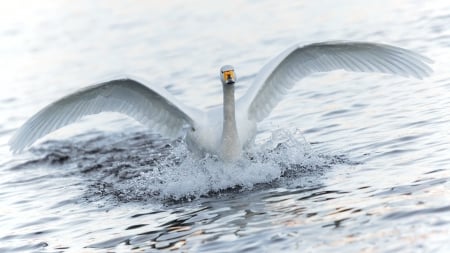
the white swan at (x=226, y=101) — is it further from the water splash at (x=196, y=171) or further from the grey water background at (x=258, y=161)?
the grey water background at (x=258, y=161)

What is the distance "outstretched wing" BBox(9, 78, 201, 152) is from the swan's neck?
53 centimetres

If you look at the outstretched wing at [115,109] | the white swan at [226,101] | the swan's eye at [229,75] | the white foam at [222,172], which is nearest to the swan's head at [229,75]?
the swan's eye at [229,75]

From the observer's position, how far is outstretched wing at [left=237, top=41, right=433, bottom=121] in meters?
11.9

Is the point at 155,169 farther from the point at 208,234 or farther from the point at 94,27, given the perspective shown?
the point at 94,27

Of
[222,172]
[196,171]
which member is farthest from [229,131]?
[196,171]

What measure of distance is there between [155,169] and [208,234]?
3551 millimetres

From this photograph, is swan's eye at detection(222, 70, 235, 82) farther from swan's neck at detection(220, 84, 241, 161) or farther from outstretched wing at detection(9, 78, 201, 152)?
outstretched wing at detection(9, 78, 201, 152)

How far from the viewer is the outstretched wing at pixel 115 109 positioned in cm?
1189

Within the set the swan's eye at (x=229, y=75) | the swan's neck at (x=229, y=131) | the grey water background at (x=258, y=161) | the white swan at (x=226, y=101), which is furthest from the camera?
the white swan at (x=226, y=101)

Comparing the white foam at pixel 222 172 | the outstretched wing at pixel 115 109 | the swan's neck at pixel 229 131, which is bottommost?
the white foam at pixel 222 172

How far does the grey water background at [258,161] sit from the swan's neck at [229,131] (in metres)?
0.17

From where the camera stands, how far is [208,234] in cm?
952

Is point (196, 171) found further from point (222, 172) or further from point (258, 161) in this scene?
point (258, 161)

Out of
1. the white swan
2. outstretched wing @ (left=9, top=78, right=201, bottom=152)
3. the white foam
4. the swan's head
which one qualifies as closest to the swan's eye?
the swan's head
